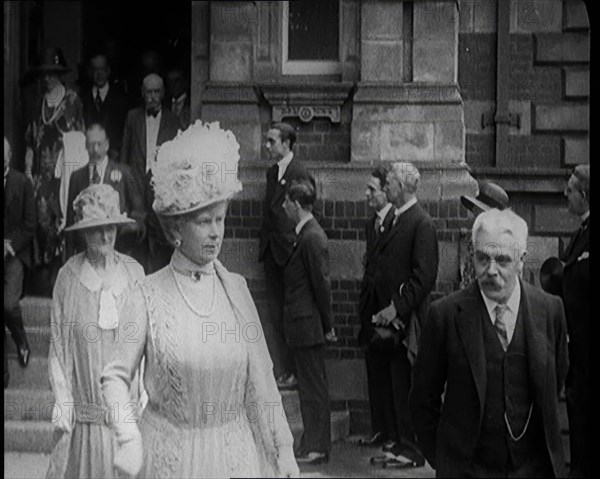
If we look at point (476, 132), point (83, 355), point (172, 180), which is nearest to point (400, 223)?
point (476, 132)

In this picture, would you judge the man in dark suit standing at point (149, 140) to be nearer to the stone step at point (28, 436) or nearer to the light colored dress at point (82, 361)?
the light colored dress at point (82, 361)

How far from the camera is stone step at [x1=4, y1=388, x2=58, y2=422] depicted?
14.3 feet

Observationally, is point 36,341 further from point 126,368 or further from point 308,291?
point 308,291

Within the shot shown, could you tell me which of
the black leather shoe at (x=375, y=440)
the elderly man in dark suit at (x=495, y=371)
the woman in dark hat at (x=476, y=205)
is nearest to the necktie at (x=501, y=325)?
the elderly man in dark suit at (x=495, y=371)

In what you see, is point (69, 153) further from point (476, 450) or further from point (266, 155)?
point (476, 450)

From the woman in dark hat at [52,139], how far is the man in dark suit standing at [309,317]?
2.81ft

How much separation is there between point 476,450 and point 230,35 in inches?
63.5

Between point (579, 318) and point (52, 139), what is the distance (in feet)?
6.37

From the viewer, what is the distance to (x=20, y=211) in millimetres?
4457

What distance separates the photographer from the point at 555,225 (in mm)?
4082

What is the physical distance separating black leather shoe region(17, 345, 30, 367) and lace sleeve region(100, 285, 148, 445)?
49 centimetres

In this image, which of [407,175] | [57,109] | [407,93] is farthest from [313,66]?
[57,109]

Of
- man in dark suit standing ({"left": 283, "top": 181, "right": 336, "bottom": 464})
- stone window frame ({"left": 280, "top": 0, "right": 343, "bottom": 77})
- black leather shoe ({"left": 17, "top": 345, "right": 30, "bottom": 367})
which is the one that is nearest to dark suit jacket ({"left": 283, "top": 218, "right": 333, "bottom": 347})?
man in dark suit standing ({"left": 283, "top": 181, "right": 336, "bottom": 464})

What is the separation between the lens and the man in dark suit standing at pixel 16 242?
4.43 meters
